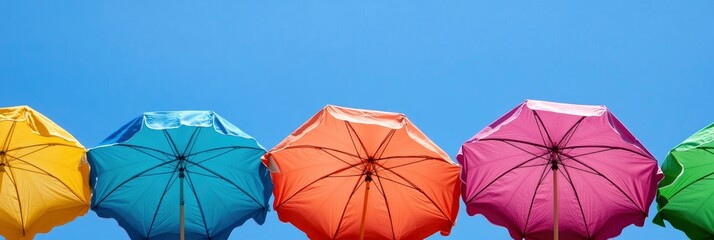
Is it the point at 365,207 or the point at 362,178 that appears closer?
the point at 365,207

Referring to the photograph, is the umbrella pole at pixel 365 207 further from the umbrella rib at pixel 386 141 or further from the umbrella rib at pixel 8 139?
the umbrella rib at pixel 8 139

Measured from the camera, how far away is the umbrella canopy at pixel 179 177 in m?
15.2

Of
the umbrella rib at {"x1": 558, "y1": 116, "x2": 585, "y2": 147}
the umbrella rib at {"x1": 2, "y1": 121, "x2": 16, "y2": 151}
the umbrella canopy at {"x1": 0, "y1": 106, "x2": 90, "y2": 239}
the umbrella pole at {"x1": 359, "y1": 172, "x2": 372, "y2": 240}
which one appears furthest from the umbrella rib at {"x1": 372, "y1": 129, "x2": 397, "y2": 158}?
the umbrella rib at {"x1": 2, "y1": 121, "x2": 16, "y2": 151}

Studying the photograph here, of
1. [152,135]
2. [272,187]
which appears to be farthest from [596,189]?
[152,135]

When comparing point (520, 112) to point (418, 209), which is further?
point (418, 209)

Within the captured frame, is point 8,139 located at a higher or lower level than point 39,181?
higher

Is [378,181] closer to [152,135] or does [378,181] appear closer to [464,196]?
[464,196]

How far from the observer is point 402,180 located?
15852 millimetres

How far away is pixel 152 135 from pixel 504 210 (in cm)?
629

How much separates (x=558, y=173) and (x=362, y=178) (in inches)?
137

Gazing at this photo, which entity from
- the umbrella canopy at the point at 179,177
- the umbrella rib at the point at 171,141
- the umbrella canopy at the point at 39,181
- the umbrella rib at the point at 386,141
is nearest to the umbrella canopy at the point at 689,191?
the umbrella rib at the point at 386,141

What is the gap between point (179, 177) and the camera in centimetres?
1580

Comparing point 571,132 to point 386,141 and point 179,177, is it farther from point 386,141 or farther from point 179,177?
point 179,177

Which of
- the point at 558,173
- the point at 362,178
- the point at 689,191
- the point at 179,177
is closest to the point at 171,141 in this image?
the point at 179,177
